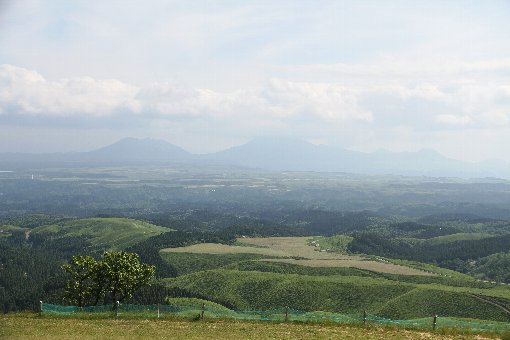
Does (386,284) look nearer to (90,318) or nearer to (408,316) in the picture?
(408,316)

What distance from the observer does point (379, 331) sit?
53625 mm

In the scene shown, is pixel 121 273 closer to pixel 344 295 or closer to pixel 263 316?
pixel 263 316

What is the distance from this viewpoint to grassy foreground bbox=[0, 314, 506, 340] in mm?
50031

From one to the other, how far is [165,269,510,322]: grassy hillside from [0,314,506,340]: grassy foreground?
340 ft

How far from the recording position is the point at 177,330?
2098 inches

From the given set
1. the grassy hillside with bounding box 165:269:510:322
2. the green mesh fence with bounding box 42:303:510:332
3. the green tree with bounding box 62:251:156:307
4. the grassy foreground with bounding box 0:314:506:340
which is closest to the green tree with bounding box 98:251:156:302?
the green tree with bounding box 62:251:156:307

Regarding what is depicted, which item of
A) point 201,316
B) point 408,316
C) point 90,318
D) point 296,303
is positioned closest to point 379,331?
point 201,316

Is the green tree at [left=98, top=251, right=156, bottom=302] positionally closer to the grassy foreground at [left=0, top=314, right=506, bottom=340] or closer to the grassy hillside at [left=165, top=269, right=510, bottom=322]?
the grassy foreground at [left=0, top=314, right=506, bottom=340]

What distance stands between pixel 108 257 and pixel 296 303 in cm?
10057

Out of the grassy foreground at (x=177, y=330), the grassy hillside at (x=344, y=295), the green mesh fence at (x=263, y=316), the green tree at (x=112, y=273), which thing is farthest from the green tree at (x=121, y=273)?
the grassy hillside at (x=344, y=295)

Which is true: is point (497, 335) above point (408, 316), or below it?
above

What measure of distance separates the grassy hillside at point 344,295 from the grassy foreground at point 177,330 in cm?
10358

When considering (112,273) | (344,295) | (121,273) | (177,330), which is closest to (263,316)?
(177,330)

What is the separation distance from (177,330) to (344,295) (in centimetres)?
12932
